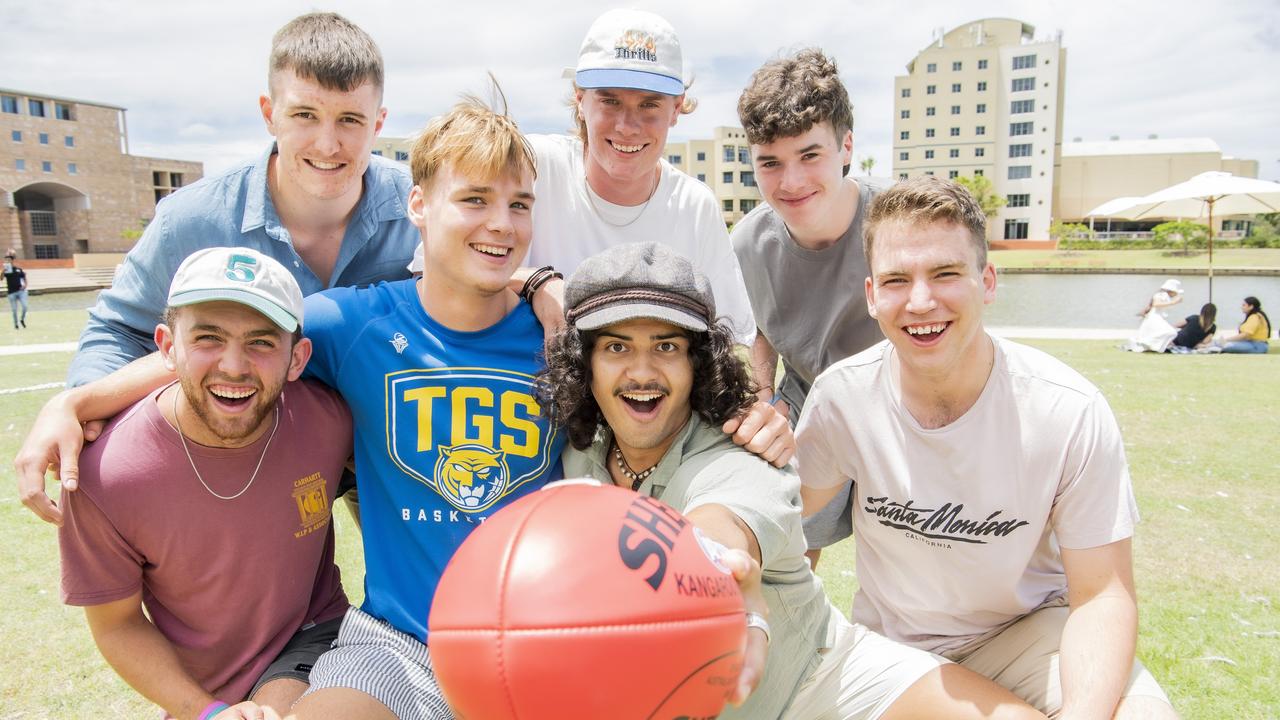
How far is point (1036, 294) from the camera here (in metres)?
34.2

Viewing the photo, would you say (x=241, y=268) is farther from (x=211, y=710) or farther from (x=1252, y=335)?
(x=1252, y=335)

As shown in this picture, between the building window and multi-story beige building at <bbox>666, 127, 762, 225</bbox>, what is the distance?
27.0 metres

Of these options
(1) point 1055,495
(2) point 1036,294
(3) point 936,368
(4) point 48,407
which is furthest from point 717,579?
(2) point 1036,294

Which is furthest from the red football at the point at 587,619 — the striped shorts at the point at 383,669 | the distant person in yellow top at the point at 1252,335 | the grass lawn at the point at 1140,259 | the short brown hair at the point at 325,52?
the grass lawn at the point at 1140,259

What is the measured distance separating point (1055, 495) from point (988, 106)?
92.9 metres

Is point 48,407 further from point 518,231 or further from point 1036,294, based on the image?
point 1036,294

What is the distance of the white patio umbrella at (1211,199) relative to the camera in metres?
18.4

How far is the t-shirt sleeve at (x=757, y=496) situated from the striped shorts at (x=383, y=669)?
47.5 inches

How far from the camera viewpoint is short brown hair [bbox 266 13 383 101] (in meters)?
3.54

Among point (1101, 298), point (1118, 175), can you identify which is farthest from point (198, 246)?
point (1118, 175)

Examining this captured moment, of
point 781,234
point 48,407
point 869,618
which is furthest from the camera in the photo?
point 781,234

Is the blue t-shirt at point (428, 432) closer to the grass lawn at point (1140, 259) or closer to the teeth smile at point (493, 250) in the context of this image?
the teeth smile at point (493, 250)

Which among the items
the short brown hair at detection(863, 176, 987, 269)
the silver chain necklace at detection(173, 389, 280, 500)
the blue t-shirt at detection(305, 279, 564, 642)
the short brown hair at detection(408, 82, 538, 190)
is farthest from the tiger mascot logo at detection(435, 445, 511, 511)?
the short brown hair at detection(863, 176, 987, 269)

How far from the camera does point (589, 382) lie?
2.77 metres
